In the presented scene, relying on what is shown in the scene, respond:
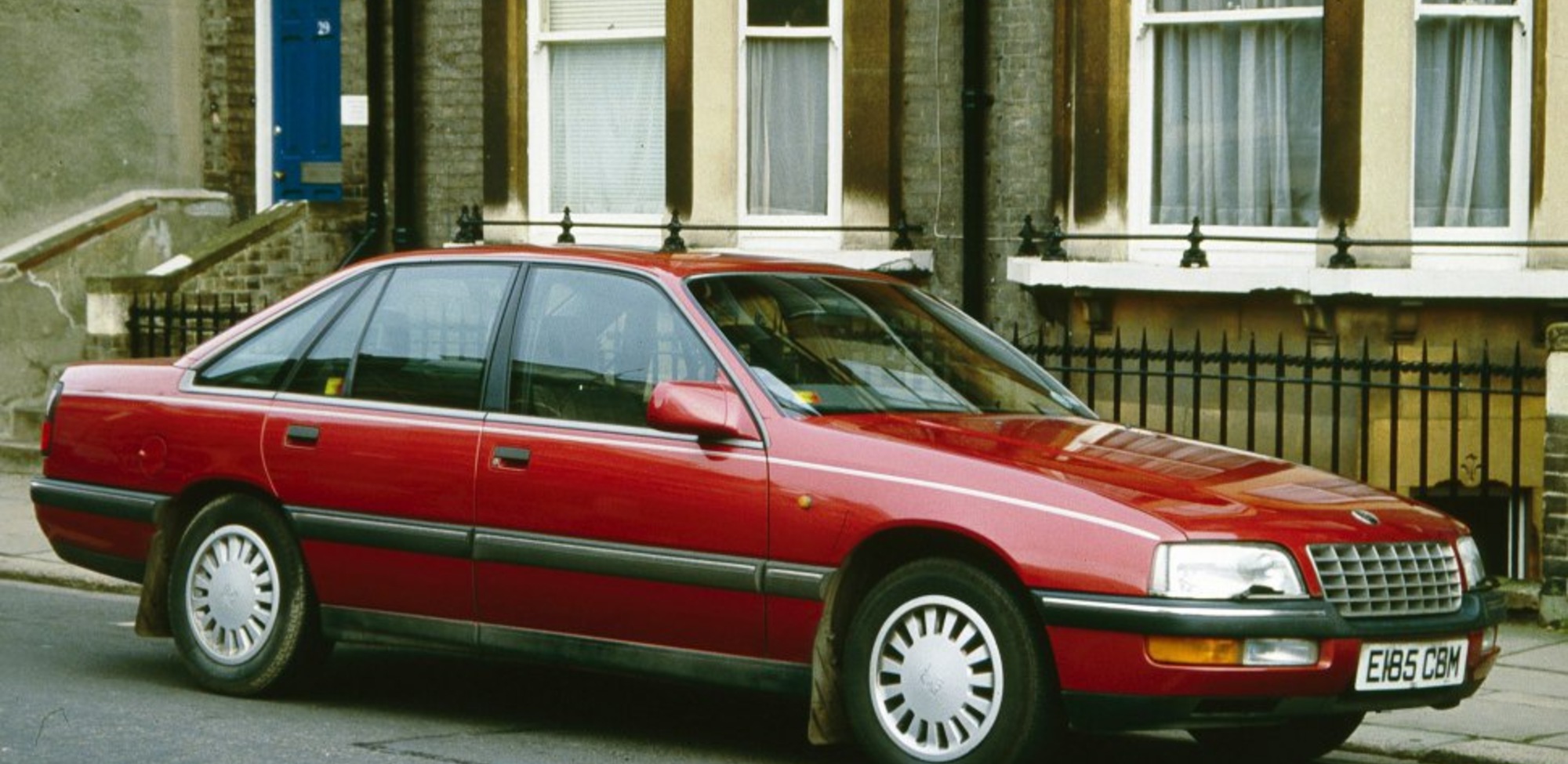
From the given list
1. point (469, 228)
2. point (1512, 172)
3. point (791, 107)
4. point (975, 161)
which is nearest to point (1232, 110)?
point (1512, 172)

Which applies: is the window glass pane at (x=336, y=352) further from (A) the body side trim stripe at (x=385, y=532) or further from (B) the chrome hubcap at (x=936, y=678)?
(B) the chrome hubcap at (x=936, y=678)

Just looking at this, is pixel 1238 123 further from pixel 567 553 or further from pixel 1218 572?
pixel 1218 572

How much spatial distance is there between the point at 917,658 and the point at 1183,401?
21.5 feet

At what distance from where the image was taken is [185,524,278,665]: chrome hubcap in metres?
8.34

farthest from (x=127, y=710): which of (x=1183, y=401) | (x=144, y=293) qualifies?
(x=144, y=293)

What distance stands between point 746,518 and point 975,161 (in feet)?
25.2

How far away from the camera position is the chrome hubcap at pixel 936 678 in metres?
6.79

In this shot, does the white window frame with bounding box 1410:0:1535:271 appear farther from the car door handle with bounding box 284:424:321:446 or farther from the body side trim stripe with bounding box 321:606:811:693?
the car door handle with bounding box 284:424:321:446

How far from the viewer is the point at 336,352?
27.7 ft

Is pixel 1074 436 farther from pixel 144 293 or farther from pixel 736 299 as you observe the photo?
pixel 144 293

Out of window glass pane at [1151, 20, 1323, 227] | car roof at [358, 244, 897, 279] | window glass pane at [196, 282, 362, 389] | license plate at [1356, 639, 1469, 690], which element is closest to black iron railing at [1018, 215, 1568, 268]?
window glass pane at [1151, 20, 1323, 227]

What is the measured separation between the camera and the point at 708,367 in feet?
24.6

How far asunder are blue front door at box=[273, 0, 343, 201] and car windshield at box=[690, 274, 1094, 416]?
10.6 meters

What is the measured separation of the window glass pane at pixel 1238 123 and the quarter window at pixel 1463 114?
1.82ft
